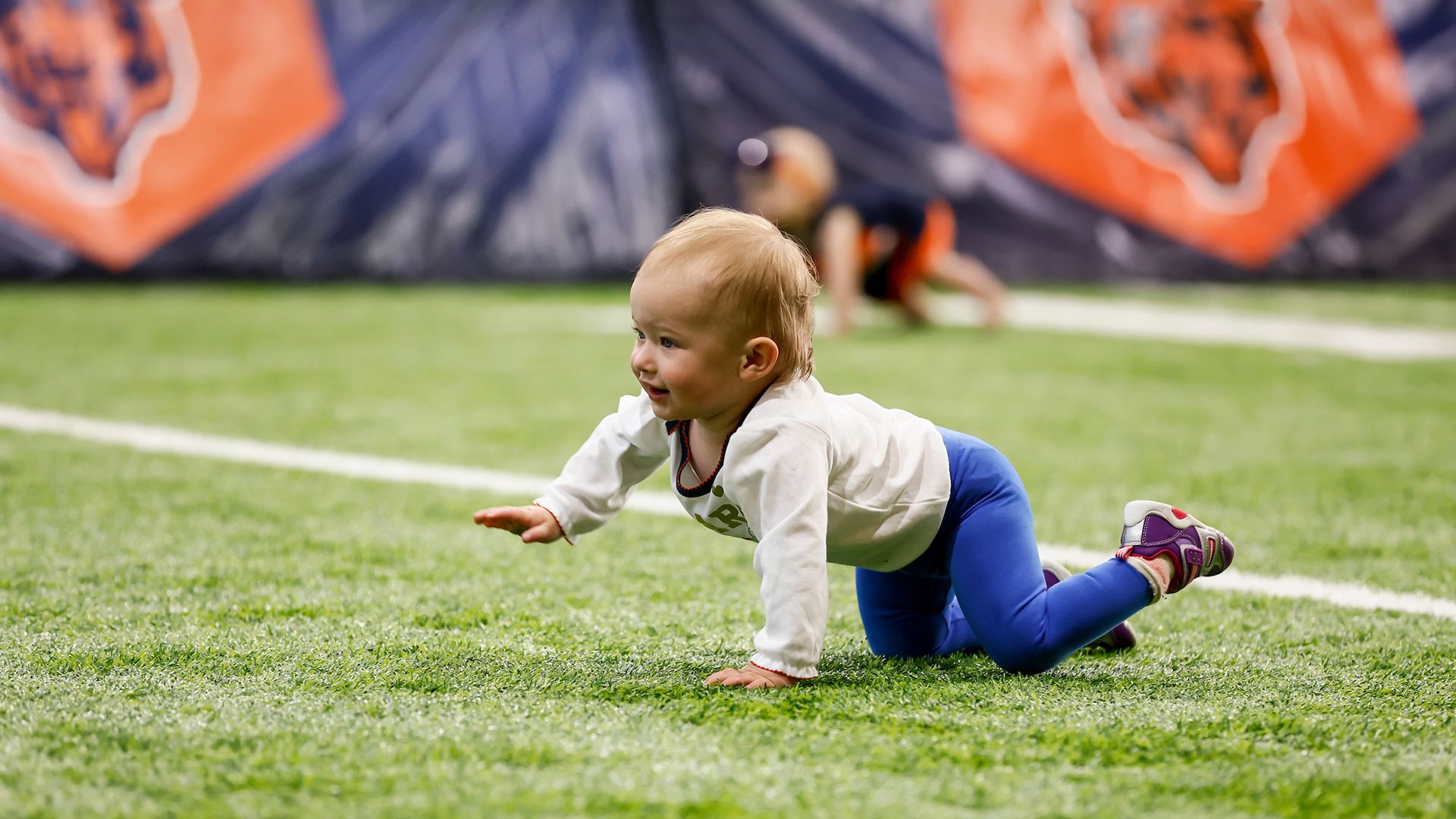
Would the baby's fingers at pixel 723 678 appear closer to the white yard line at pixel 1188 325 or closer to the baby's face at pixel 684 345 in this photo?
the baby's face at pixel 684 345

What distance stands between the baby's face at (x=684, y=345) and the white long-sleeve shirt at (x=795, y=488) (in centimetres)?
7

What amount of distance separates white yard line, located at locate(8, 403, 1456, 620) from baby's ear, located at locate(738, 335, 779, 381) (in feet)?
3.31

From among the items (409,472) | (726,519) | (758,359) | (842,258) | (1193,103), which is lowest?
(409,472)

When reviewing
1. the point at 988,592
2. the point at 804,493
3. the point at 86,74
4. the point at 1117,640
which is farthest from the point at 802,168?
the point at 804,493

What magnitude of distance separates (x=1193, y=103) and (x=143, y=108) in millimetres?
5948

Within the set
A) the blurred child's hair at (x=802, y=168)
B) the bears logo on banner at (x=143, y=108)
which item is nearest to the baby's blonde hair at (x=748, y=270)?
the blurred child's hair at (x=802, y=168)

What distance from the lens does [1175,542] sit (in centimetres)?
195

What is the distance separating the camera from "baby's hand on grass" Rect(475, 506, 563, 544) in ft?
6.15

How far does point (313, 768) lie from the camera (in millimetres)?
1445

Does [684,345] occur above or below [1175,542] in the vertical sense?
above

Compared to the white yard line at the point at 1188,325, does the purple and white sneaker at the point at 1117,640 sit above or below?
above

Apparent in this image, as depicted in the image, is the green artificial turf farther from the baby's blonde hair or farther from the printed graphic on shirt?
the baby's blonde hair

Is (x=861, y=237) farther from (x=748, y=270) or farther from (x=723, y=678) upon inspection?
(x=723, y=678)

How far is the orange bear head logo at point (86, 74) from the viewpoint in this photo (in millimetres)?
7352
